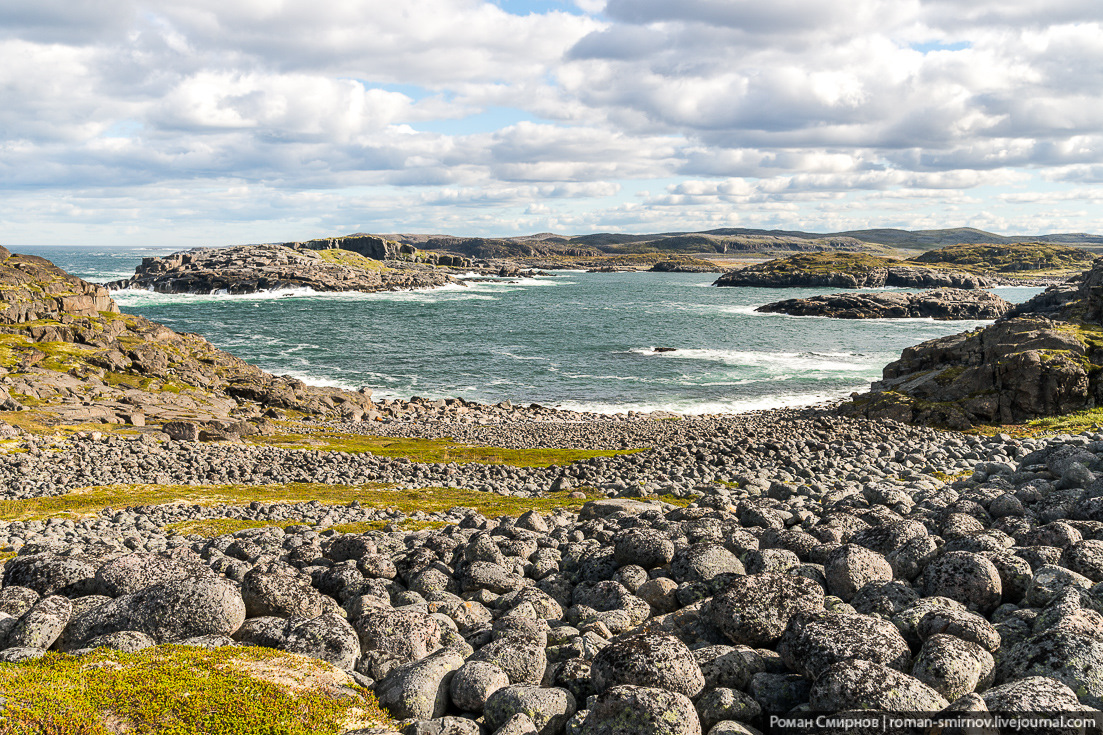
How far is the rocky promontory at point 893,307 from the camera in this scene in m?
159

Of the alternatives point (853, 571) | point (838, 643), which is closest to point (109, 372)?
point (853, 571)

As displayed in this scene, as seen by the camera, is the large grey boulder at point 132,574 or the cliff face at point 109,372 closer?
the large grey boulder at point 132,574

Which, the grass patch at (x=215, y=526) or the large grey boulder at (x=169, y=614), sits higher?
the large grey boulder at (x=169, y=614)

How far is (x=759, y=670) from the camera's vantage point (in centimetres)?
819

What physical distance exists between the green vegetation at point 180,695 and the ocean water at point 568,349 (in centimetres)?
5466

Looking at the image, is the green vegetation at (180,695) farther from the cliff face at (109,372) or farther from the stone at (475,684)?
the cliff face at (109,372)

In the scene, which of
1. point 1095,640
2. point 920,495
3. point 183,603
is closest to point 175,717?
point 183,603

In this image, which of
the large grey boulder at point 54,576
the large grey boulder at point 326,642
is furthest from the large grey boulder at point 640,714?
the large grey boulder at point 54,576

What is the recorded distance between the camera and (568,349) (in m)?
98.4

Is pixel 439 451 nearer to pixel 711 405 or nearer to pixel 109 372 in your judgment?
pixel 109 372

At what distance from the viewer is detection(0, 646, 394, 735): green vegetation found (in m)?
6.58

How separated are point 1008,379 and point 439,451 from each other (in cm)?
3290

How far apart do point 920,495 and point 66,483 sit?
2896 centimetres

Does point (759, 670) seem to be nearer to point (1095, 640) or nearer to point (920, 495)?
point (1095, 640)
